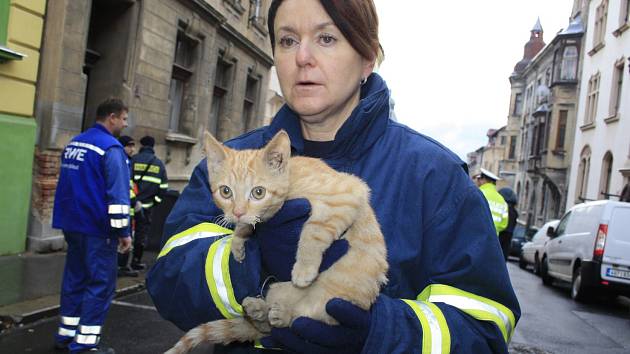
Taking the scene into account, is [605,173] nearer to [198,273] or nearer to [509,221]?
[509,221]

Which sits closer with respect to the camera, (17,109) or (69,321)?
(69,321)

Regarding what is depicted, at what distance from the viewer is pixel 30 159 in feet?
30.2

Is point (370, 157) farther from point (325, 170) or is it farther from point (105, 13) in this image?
point (105, 13)

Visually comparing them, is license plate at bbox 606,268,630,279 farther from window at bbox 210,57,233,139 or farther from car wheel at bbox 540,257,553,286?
window at bbox 210,57,233,139

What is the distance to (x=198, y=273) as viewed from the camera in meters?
2.01

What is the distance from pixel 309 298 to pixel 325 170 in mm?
564

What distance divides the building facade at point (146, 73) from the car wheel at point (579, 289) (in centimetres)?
1009

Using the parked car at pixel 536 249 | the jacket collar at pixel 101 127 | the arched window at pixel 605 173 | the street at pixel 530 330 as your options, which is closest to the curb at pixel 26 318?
the street at pixel 530 330

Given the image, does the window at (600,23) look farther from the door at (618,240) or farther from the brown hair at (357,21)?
the brown hair at (357,21)

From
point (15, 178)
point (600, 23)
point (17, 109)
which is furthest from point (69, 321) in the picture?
point (600, 23)

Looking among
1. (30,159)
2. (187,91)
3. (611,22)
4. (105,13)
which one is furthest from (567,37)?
(30,159)

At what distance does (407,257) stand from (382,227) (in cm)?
17

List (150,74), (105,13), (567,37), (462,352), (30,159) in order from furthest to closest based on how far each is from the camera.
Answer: (567,37) → (150,74) → (105,13) → (30,159) → (462,352)

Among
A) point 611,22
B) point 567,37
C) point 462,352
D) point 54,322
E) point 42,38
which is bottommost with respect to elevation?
point 54,322
